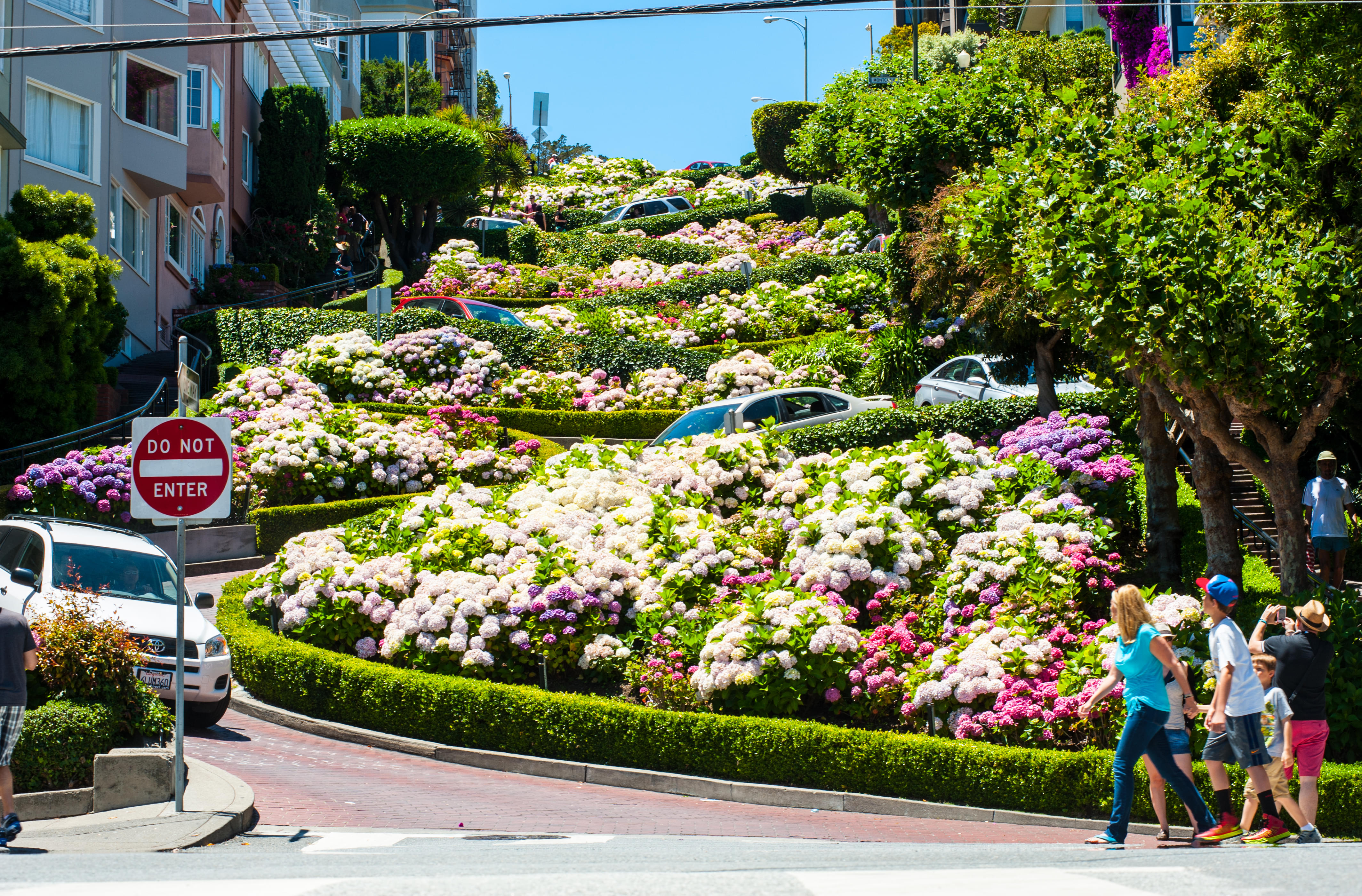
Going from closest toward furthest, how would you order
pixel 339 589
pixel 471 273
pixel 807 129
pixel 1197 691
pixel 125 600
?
pixel 1197 691 < pixel 125 600 < pixel 339 589 < pixel 471 273 < pixel 807 129

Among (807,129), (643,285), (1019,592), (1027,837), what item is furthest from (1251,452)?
(807,129)

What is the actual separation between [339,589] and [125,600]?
247 cm

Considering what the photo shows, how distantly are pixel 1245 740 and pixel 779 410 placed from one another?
41.3 feet

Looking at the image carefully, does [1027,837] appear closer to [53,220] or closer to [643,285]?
[53,220]

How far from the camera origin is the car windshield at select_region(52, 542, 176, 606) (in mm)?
11547

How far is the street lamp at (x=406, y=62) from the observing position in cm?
→ 4191

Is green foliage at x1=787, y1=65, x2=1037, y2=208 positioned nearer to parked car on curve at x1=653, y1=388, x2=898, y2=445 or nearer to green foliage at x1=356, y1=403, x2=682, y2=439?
parked car on curve at x1=653, y1=388, x2=898, y2=445

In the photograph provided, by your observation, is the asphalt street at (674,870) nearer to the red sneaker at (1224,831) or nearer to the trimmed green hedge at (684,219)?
the red sneaker at (1224,831)

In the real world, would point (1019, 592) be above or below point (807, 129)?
below

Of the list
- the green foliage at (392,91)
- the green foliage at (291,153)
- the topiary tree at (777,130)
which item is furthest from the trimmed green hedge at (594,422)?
the green foliage at (392,91)

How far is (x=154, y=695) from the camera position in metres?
9.44

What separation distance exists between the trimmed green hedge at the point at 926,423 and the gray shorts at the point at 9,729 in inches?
471

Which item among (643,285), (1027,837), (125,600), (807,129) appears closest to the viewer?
(1027,837)

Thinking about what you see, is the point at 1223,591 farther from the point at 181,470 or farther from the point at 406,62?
the point at 406,62
